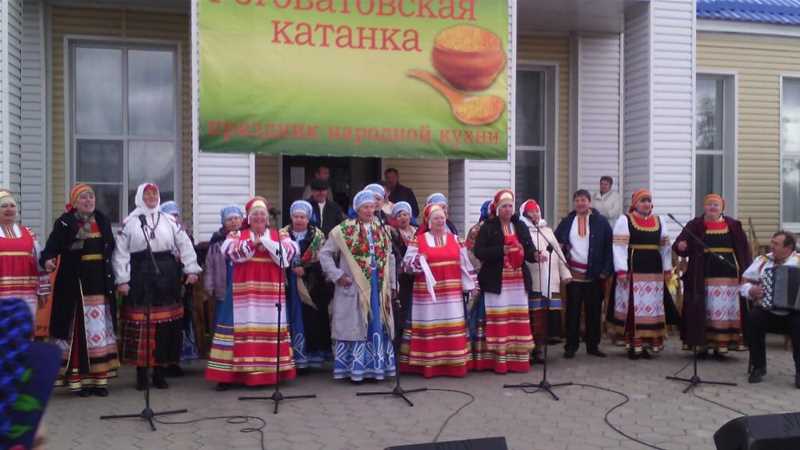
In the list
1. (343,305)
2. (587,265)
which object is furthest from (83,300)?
(587,265)

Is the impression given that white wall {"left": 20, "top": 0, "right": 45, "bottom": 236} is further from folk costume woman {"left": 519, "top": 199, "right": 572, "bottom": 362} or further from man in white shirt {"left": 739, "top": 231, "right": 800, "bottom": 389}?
man in white shirt {"left": 739, "top": 231, "right": 800, "bottom": 389}

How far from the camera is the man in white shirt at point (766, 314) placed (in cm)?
700

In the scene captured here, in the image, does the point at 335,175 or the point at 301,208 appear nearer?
the point at 301,208

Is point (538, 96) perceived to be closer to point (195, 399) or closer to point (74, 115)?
point (74, 115)

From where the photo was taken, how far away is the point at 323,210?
7.88m

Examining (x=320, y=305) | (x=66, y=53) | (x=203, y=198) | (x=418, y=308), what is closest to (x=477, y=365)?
(x=418, y=308)

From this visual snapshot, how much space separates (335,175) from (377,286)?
4.02 meters

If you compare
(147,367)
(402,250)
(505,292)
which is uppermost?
(402,250)

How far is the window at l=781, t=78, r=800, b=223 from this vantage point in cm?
1275

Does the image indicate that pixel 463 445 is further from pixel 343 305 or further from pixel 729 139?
pixel 729 139

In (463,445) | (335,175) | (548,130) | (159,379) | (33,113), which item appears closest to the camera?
(463,445)

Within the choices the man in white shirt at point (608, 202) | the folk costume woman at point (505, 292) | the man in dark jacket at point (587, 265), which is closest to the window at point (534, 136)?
the man in white shirt at point (608, 202)

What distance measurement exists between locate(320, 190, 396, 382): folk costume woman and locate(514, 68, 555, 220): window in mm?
4994

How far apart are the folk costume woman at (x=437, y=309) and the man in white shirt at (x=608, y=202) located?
3.68 meters
